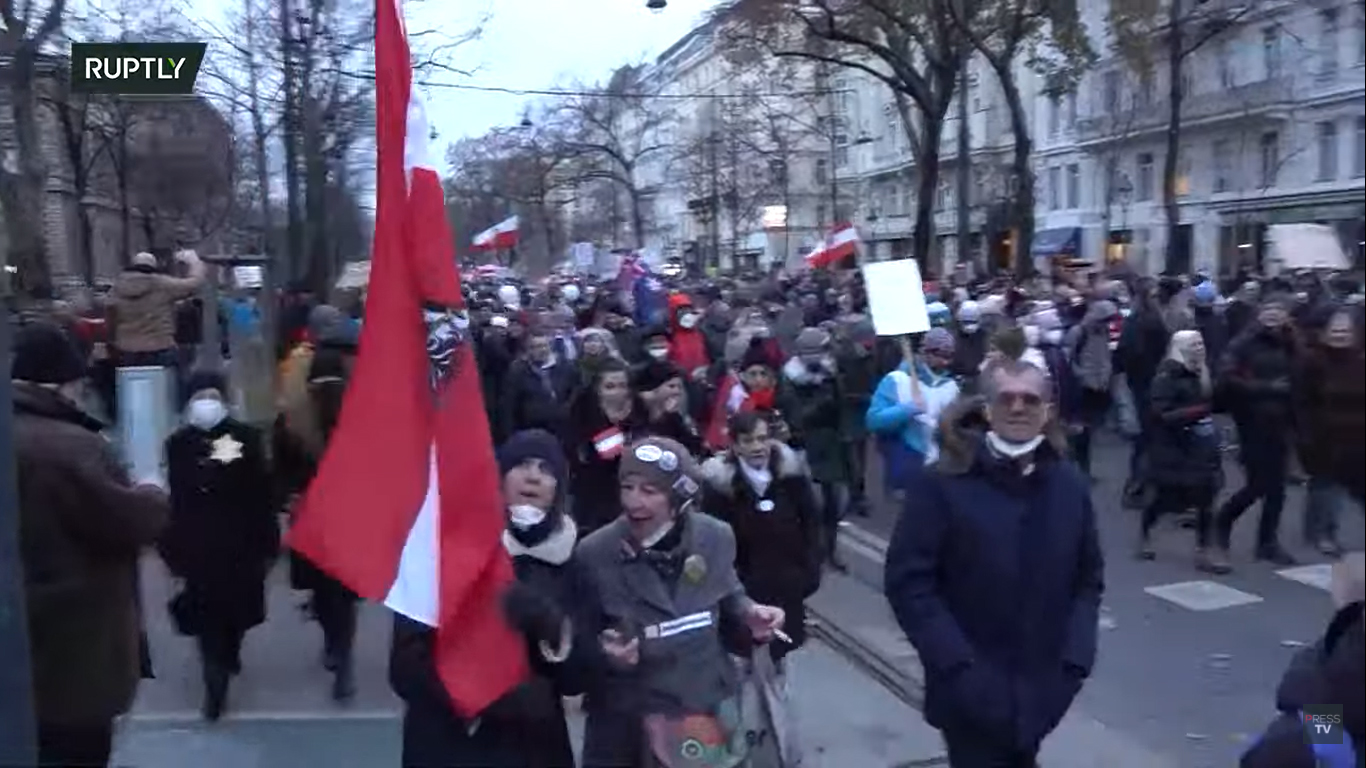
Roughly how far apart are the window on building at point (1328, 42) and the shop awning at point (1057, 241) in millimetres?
54130

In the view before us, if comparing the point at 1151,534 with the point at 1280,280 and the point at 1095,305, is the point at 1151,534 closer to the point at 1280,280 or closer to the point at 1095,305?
the point at 1095,305

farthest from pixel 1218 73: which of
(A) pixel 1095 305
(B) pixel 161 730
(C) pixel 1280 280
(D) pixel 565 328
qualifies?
(B) pixel 161 730

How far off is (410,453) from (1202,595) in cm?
680

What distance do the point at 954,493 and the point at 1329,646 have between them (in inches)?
46.8

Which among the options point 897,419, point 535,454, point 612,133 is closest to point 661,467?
point 535,454

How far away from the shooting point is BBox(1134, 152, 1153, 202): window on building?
45.0 meters

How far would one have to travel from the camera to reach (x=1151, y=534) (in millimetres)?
11016

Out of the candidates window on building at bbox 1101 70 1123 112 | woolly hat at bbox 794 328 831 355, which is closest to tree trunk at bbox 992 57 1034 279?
window on building at bbox 1101 70 1123 112

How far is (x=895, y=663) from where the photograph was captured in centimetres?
765

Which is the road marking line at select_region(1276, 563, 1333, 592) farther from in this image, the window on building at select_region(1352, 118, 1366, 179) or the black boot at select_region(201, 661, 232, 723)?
the window on building at select_region(1352, 118, 1366, 179)

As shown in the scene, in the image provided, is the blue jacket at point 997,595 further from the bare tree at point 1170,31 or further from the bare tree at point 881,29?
the bare tree at point 881,29

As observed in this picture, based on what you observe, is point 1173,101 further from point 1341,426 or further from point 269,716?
point 1341,426

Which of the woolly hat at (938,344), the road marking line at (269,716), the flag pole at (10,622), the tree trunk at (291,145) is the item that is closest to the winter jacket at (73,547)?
the flag pole at (10,622)

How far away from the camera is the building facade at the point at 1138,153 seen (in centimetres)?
304
